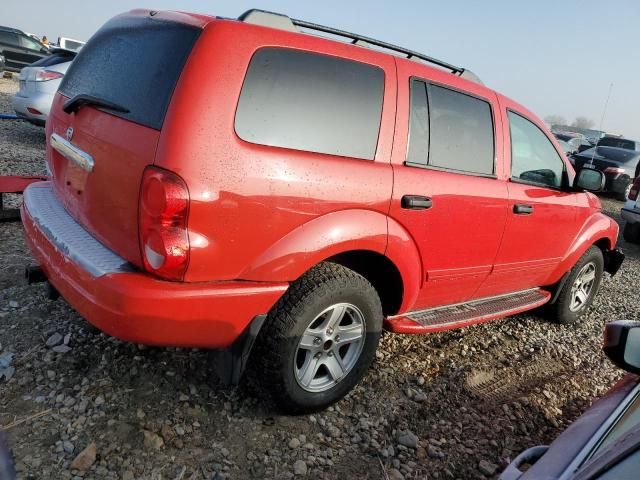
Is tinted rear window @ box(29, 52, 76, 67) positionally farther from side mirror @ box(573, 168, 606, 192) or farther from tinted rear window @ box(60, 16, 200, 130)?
side mirror @ box(573, 168, 606, 192)

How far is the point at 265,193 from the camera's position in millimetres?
2115

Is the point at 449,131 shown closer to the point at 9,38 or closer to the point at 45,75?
the point at 45,75

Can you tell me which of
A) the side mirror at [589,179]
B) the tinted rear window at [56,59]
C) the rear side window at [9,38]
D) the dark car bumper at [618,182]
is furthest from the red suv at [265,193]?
the rear side window at [9,38]

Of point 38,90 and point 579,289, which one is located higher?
point 38,90

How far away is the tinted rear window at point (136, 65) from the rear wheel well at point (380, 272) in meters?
1.15

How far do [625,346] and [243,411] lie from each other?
178cm

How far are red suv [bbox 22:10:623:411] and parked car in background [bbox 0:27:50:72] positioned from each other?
19.2 metres

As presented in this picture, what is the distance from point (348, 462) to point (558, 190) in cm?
268

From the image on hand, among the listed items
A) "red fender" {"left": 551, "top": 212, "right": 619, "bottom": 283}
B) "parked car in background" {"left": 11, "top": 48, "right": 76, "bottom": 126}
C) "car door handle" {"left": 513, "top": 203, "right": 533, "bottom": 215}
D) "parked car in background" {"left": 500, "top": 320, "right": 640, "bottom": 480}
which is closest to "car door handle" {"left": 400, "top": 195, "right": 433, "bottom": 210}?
"car door handle" {"left": 513, "top": 203, "right": 533, "bottom": 215}

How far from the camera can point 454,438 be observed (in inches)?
105

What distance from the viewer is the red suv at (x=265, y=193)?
2.01 metres

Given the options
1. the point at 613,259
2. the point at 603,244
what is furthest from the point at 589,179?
the point at 613,259

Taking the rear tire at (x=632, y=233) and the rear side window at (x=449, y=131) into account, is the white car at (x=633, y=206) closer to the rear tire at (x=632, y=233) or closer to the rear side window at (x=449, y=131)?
the rear tire at (x=632, y=233)

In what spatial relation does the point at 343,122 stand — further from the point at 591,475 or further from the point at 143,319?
the point at 591,475
